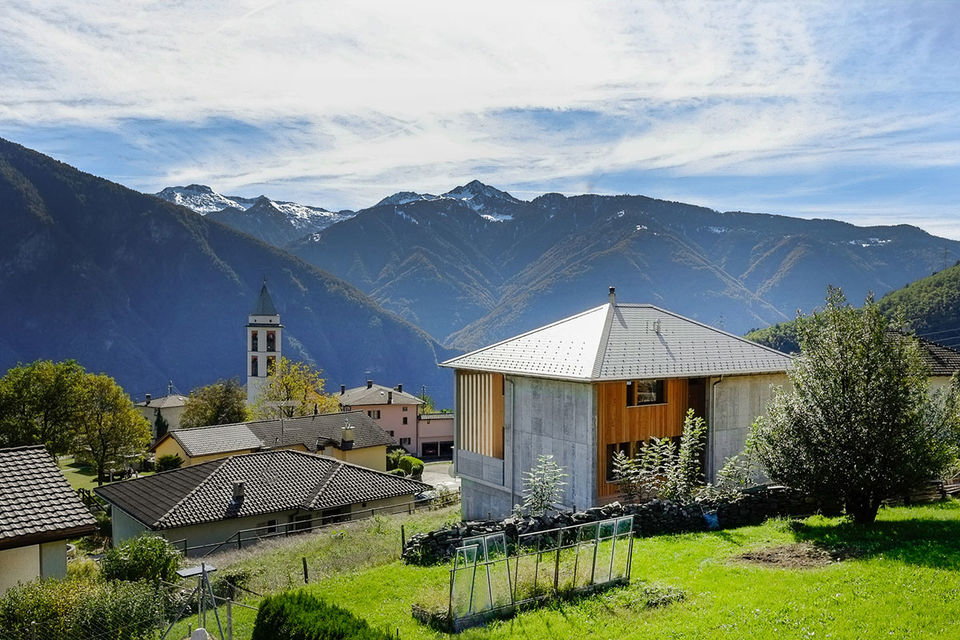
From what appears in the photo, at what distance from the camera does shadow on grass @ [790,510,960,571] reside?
475 inches

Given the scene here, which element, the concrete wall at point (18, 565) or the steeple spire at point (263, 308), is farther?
the steeple spire at point (263, 308)

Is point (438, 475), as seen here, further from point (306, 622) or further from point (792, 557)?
point (306, 622)

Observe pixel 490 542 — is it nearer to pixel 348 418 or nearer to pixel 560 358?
pixel 560 358

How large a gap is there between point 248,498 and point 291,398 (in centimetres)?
4048

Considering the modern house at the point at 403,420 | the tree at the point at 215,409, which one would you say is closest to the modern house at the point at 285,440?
the tree at the point at 215,409

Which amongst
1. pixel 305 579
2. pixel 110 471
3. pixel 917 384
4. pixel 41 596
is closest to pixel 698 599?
pixel 917 384

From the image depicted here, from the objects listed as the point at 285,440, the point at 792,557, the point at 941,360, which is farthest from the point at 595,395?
the point at 285,440

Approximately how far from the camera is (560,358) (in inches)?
900

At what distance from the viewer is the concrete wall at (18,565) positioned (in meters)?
13.4

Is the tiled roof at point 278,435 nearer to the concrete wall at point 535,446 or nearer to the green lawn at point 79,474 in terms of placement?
the green lawn at point 79,474

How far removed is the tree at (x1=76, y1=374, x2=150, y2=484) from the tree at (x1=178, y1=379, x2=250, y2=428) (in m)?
14.2

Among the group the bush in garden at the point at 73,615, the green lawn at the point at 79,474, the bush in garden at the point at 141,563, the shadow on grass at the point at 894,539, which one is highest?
the shadow on grass at the point at 894,539

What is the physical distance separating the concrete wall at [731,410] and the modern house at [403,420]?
5599 cm

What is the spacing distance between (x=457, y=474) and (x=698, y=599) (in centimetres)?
1683
